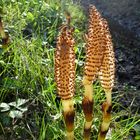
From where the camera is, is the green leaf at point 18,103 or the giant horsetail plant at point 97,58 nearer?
the giant horsetail plant at point 97,58

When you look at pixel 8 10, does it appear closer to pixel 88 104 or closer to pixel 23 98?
pixel 23 98

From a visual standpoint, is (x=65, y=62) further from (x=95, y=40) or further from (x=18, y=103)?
(x=18, y=103)

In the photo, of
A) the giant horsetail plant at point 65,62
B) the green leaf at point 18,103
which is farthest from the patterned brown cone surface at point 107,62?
the green leaf at point 18,103

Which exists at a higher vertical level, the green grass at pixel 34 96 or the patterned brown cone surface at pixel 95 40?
the patterned brown cone surface at pixel 95 40

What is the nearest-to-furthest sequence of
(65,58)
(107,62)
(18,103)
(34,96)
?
(65,58) < (107,62) < (18,103) < (34,96)

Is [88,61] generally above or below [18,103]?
above

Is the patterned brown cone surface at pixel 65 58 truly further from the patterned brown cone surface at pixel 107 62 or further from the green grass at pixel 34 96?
the green grass at pixel 34 96

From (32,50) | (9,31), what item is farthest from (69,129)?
(9,31)

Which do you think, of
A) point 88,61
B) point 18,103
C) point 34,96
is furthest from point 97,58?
point 34,96

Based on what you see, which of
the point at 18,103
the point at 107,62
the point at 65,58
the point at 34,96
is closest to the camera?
the point at 65,58
